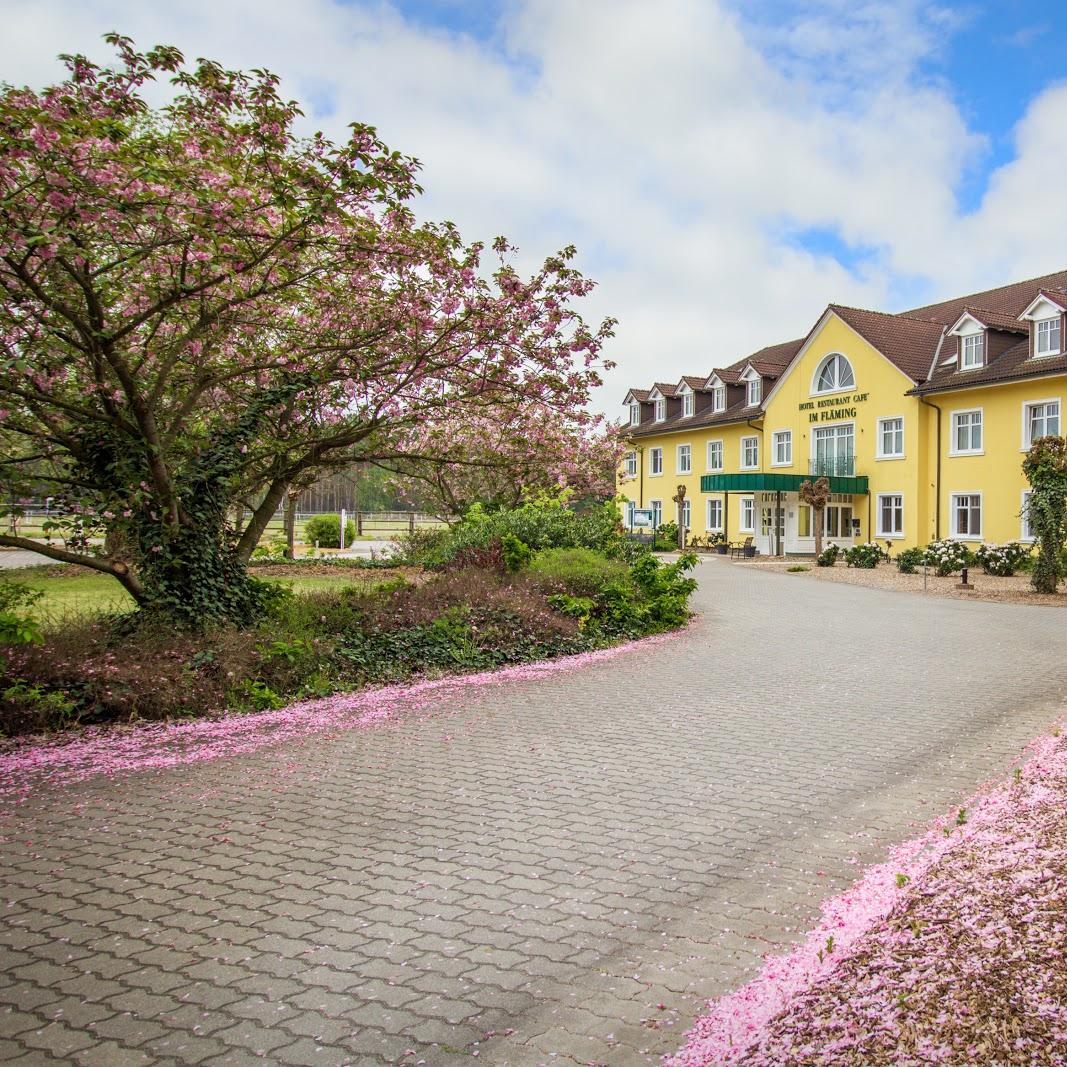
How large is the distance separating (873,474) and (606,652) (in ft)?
90.0

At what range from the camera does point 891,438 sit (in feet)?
114

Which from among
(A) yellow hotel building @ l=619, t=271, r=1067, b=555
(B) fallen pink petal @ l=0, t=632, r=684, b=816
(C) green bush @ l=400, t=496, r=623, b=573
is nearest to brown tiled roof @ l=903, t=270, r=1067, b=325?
(A) yellow hotel building @ l=619, t=271, r=1067, b=555

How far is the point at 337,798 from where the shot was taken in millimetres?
5562

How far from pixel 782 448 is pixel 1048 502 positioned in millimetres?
21753

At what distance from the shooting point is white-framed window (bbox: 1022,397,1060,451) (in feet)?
93.7

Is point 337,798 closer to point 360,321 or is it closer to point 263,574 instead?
point 360,321

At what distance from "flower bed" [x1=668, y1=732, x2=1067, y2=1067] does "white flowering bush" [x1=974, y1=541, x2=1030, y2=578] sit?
78.2 feet

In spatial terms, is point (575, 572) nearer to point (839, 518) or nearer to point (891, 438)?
point (891, 438)

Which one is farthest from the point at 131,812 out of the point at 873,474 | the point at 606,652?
the point at 873,474

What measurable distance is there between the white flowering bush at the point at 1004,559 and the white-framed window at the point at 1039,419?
538 cm

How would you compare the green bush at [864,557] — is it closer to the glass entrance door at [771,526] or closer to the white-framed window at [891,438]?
the white-framed window at [891,438]

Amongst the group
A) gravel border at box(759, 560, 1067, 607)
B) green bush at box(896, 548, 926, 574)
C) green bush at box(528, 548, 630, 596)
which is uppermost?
green bush at box(528, 548, 630, 596)

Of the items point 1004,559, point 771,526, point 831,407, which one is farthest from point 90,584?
point 831,407

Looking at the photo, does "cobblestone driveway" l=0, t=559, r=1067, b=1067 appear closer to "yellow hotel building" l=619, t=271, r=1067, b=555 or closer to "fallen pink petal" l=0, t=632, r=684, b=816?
"fallen pink petal" l=0, t=632, r=684, b=816
